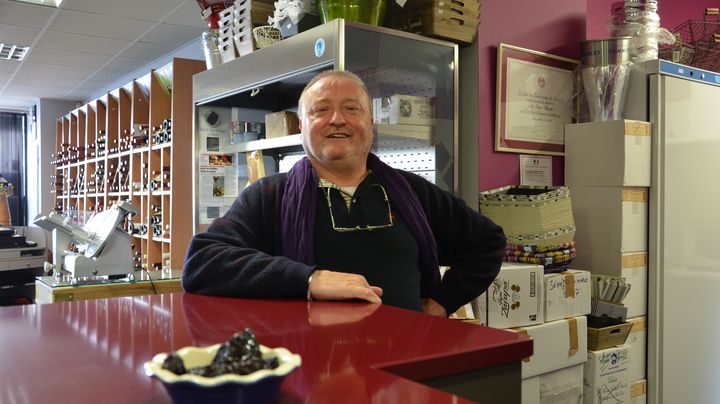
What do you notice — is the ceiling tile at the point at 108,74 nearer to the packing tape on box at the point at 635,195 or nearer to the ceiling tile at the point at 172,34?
the ceiling tile at the point at 172,34

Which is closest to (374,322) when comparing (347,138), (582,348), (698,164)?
(347,138)

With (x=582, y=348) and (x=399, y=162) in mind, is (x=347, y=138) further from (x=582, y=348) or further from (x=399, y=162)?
(x=582, y=348)

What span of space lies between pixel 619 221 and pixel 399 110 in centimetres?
128

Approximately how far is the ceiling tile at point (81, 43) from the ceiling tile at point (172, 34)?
36cm

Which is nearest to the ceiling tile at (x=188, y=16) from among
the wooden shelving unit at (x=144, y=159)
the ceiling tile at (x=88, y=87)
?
the wooden shelving unit at (x=144, y=159)

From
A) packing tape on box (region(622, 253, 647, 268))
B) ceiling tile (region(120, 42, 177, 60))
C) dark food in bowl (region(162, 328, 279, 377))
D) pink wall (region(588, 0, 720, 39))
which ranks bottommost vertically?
packing tape on box (region(622, 253, 647, 268))

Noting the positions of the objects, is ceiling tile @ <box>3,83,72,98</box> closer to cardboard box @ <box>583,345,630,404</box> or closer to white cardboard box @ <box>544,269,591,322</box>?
white cardboard box @ <box>544,269,591,322</box>

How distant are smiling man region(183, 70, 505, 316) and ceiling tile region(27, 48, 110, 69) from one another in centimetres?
556

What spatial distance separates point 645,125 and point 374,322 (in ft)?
8.15

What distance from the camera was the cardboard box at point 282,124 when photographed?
3.06 m

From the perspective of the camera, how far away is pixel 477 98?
295 centimetres

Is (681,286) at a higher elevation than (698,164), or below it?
below

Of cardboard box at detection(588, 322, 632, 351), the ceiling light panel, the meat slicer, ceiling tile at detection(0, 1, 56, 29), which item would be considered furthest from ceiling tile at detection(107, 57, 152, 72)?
cardboard box at detection(588, 322, 632, 351)

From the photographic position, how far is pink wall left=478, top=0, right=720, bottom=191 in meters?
2.96
